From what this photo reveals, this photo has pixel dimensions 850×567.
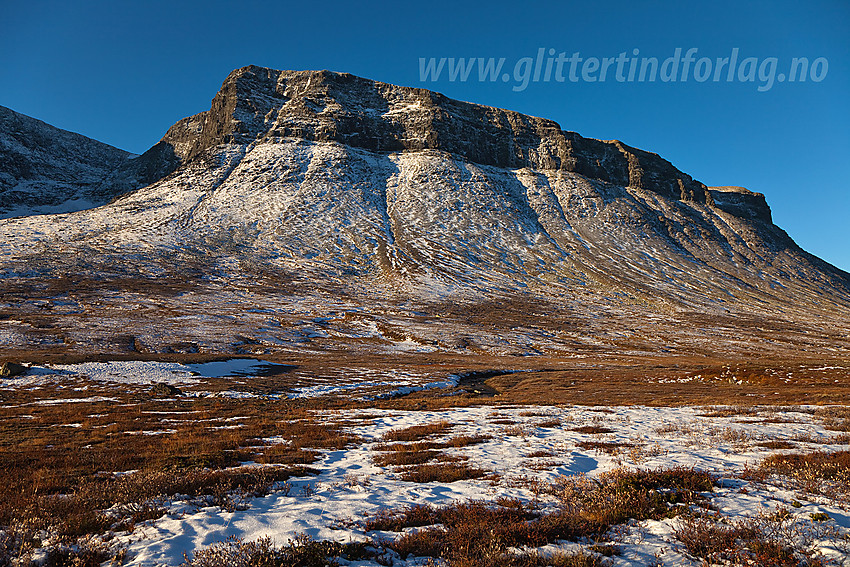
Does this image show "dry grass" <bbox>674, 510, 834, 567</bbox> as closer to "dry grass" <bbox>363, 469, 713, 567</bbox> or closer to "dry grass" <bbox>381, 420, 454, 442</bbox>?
"dry grass" <bbox>363, 469, 713, 567</bbox>

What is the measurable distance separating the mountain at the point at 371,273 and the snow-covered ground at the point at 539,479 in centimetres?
5492

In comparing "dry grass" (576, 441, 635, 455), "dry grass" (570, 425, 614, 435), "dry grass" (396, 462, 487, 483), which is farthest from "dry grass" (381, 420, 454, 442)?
"dry grass" (576, 441, 635, 455)

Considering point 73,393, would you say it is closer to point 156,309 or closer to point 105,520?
point 105,520

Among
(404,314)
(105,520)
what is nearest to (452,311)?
(404,314)

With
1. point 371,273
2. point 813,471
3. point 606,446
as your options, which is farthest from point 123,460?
point 371,273

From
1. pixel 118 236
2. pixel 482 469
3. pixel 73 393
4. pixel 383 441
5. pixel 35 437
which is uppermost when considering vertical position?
pixel 118 236

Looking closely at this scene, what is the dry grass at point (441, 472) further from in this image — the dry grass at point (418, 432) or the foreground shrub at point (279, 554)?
the dry grass at point (418, 432)

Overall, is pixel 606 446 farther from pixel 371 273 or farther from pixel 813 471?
pixel 371 273

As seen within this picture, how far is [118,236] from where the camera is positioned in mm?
133125

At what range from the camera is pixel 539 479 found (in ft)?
35.9

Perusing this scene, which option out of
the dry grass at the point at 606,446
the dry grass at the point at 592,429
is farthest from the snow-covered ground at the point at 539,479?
the dry grass at the point at 592,429

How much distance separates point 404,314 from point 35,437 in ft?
272

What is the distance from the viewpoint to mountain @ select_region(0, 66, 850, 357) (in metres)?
78.6

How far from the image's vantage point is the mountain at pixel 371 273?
7862 centimetres
